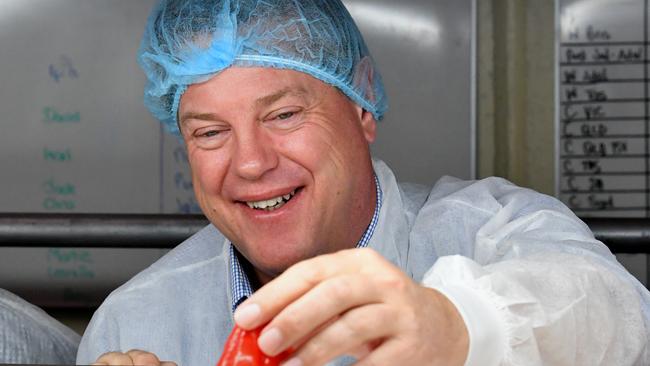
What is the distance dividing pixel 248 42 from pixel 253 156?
181 millimetres

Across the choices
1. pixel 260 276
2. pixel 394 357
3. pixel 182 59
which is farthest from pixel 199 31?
pixel 394 357

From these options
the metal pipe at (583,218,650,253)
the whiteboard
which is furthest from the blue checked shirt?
the whiteboard

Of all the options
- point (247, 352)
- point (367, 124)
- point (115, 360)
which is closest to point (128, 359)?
point (115, 360)

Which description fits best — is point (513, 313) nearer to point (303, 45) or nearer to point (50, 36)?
point (303, 45)

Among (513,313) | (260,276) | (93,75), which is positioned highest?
(93,75)

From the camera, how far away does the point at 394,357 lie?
94cm

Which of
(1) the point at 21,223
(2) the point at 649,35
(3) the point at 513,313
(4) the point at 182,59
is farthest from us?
(2) the point at 649,35

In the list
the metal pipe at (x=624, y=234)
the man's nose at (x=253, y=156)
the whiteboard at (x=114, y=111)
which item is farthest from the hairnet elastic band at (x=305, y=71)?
the whiteboard at (x=114, y=111)

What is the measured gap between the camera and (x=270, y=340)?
0.88 metres

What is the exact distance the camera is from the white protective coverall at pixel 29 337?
1605 mm

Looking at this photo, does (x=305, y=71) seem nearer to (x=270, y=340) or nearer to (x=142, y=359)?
(x=142, y=359)

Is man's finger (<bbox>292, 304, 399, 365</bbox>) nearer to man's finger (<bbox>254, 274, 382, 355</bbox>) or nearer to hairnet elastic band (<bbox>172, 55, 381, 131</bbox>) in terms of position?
man's finger (<bbox>254, 274, 382, 355</bbox>)

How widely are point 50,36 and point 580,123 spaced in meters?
1.45

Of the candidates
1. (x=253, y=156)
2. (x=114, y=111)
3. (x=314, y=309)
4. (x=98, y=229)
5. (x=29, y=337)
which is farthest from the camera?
(x=114, y=111)
